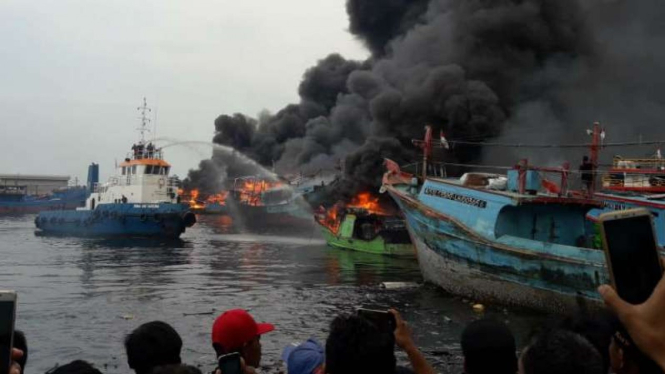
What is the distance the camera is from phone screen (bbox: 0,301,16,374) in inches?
106

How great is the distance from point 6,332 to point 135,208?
39359 millimetres

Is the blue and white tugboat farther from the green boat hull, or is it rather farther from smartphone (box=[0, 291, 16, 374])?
smartphone (box=[0, 291, 16, 374])

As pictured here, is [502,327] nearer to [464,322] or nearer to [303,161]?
[464,322]

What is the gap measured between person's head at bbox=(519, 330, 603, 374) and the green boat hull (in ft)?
87.1

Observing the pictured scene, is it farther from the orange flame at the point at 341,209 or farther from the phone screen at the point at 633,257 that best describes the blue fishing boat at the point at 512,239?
the orange flame at the point at 341,209

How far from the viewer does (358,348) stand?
302 cm

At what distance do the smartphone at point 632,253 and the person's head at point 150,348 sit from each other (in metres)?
2.70

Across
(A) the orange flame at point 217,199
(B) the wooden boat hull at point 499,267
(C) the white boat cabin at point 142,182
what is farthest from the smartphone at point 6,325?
(A) the orange flame at point 217,199

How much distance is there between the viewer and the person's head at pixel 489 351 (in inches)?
124

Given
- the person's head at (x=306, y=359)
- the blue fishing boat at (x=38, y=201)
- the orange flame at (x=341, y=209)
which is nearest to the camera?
the person's head at (x=306, y=359)

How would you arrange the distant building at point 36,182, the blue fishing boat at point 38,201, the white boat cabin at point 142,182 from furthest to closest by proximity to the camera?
the distant building at point 36,182 < the blue fishing boat at point 38,201 < the white boat cabin at point 142,182

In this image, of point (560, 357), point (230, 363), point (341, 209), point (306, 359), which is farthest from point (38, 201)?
point (560, 357)

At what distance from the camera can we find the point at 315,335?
13.4m

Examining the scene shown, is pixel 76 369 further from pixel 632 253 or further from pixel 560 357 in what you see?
pixel 632 253
